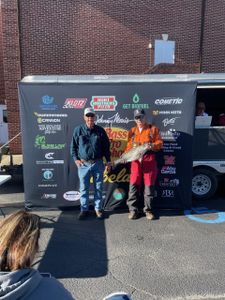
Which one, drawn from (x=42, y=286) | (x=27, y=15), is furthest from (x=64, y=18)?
(x=42, y=286)

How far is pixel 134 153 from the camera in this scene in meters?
5.57

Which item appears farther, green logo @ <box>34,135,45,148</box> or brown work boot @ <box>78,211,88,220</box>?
green logo @ <box>34,135,45,148</box>

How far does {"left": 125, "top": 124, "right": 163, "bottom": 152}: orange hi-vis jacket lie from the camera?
546cm

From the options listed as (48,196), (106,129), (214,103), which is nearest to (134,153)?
(106,129)

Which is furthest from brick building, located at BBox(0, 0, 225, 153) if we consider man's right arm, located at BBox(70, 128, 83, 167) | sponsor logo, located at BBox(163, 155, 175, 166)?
sponsor logo, located at BBox(163, 155, 175, 166)

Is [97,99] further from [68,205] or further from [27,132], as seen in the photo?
[68,205]

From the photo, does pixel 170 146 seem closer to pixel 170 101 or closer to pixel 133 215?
pixel 170 101

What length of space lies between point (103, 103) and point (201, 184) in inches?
104

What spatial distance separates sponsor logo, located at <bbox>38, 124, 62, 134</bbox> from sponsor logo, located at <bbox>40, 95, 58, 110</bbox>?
306 mm

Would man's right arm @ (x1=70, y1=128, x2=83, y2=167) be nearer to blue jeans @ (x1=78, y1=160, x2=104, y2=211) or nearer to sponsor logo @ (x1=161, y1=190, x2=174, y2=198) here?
blue jeans @ (x1=78, y1=160, x2=104, y2=211)

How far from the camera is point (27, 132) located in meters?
5.86

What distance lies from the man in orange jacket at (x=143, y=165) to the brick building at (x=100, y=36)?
22.5 ft

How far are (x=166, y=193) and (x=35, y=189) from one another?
92.0 inches

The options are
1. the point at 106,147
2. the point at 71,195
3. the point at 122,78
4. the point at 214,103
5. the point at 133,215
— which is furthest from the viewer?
the point at 214,103
